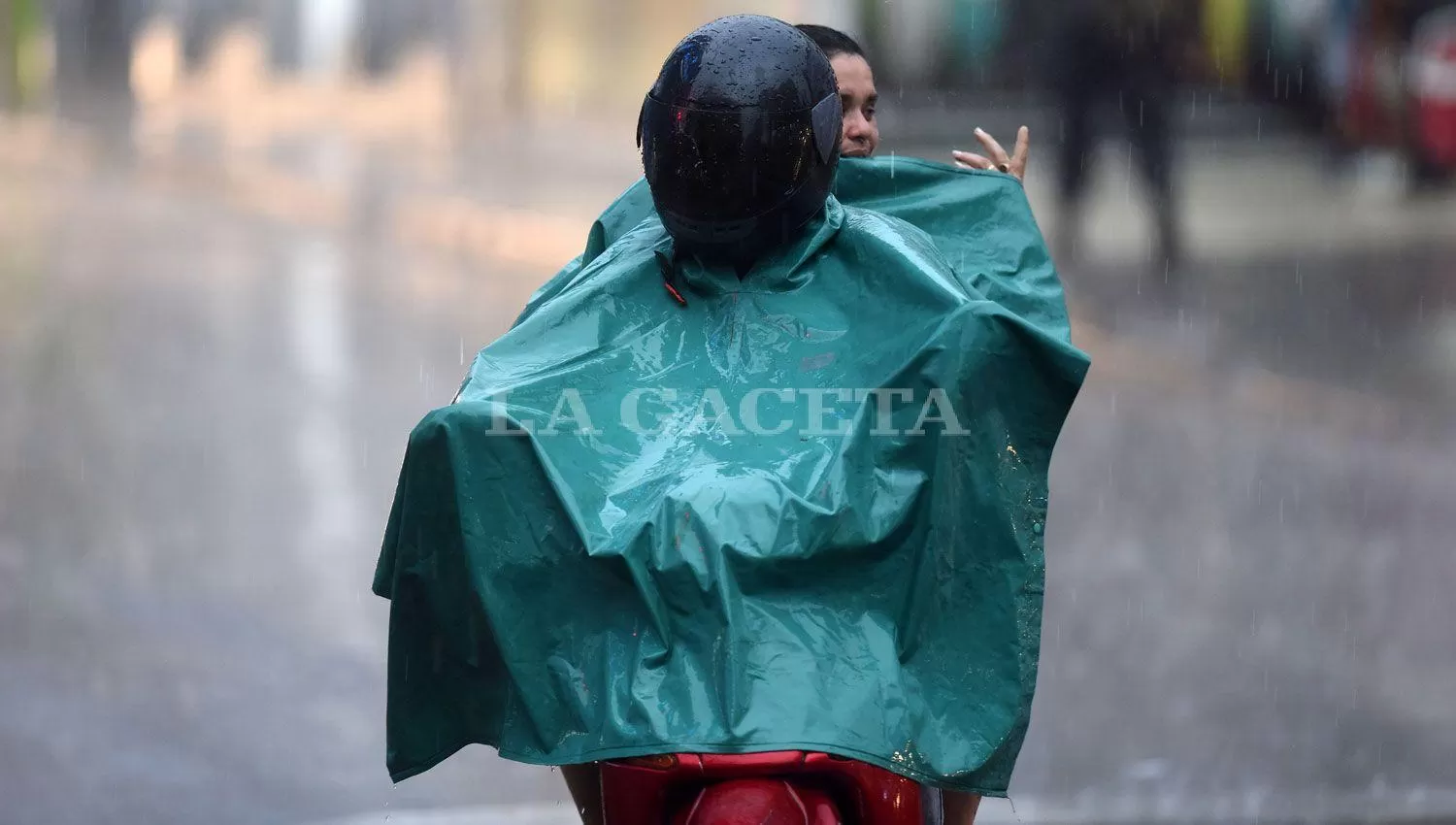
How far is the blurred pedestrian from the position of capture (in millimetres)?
13359

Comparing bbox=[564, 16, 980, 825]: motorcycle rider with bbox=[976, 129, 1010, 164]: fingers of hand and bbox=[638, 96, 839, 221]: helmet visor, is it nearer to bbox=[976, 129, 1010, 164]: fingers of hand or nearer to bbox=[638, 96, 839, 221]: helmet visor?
bbox=[638, 96, 839, 221]: helmet visor

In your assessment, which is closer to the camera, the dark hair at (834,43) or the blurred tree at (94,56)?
the dark hair at (834,43)

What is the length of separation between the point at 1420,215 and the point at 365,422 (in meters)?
8.74

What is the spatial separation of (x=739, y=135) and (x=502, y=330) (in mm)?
7113

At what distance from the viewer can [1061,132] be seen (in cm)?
1471

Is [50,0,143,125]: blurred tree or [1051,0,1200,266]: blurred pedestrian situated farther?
[50,0,143,125]: blurred tree

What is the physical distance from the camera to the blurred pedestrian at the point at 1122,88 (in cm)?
1336

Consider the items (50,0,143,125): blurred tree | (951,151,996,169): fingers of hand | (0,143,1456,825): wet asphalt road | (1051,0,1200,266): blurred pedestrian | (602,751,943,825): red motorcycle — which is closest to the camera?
(602,751,943,825): red motorcycle

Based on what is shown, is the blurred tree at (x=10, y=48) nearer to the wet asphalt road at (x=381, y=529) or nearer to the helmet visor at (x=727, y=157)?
the wet asphalt road at (x=381, y=529)

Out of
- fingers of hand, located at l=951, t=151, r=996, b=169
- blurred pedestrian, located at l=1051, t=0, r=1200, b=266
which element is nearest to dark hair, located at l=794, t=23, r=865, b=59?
fingers of hand, located at l=951, t=151, r=996, b=169

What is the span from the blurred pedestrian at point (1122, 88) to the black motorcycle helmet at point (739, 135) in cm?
1010

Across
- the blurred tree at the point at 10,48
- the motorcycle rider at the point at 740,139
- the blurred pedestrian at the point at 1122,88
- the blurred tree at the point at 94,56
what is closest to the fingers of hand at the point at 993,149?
the motorcycle rider at the point at 740,139

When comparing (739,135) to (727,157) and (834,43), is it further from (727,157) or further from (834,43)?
(834,43)

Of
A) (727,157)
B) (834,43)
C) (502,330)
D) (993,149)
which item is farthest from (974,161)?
(502,330)
